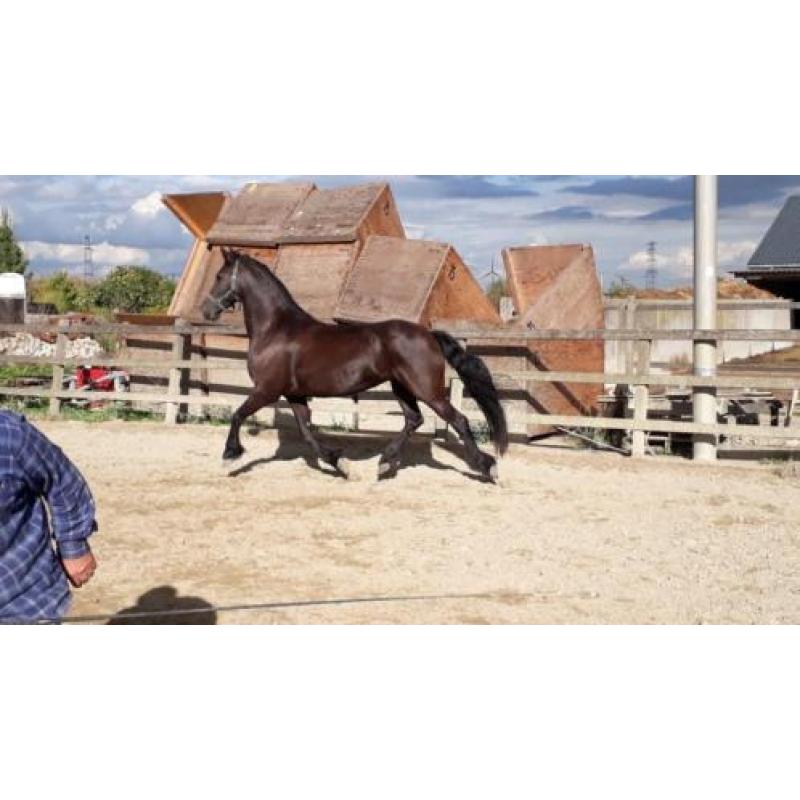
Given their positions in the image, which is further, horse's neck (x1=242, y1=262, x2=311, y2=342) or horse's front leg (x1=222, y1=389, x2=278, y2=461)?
horse's neck (x1=242, y1=262, x2=311, y2=342)

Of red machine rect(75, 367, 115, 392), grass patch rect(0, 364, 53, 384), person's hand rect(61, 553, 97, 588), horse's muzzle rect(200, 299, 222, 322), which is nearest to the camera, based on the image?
person's hand rect(61, 553, 97, 588)

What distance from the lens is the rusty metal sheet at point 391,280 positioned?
34.4ft

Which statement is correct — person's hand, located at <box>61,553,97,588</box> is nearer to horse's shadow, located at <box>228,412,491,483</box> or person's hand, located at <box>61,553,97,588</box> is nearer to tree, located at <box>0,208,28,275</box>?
horse's shadow, located at <box>228,412,491,483</box>

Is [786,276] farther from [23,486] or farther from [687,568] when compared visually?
[23,486]

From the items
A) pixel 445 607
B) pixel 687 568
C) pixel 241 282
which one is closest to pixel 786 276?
pixel 241 282

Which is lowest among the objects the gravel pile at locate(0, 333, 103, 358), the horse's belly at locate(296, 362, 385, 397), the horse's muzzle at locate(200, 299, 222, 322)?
the gravel pile at locate(0, 333, 103, 358)

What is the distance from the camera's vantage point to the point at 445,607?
454 cm

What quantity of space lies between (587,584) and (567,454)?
4.40 meters

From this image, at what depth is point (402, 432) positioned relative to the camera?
8164mm

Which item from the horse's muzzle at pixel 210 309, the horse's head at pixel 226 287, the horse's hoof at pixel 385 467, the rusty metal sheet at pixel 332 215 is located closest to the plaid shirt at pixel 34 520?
the horse's hoof at pixel 385 467

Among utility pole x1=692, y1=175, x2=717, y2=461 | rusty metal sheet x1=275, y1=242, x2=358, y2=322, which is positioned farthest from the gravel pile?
utility pole x1=692, y1=175, x2=717, y2=461

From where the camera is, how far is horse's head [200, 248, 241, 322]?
8703 mm

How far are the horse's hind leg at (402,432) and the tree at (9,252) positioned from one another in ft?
86.2

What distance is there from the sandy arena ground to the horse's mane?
4.95 ft
